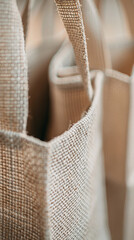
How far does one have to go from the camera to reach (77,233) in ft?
0.94

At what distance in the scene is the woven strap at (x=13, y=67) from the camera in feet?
0.73

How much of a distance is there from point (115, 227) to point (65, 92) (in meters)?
0.31

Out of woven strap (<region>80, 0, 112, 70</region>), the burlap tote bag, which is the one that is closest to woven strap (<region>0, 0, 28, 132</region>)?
the burlap tote bag

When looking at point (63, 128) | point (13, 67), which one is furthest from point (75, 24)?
point (63, 128)

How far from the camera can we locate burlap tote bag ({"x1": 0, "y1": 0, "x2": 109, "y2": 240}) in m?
0.22

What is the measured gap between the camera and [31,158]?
0.22m

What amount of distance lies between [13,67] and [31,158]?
82 millimetres

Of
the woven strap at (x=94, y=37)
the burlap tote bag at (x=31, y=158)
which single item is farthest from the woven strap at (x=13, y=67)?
the woven strap at (x=94, y=37)

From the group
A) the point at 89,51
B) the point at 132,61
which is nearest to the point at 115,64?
the point at 132,61

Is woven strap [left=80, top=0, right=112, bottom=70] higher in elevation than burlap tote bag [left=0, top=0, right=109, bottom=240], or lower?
higher

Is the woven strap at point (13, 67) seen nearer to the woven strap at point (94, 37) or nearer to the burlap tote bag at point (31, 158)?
the burlap tote bag at point (31, 158)

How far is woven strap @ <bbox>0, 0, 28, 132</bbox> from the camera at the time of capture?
0.22 meters

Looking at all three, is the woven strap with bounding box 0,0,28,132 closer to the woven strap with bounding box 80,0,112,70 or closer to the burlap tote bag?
the burlap tote bag

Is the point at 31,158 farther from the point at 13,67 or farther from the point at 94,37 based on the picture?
the point at 94,37
